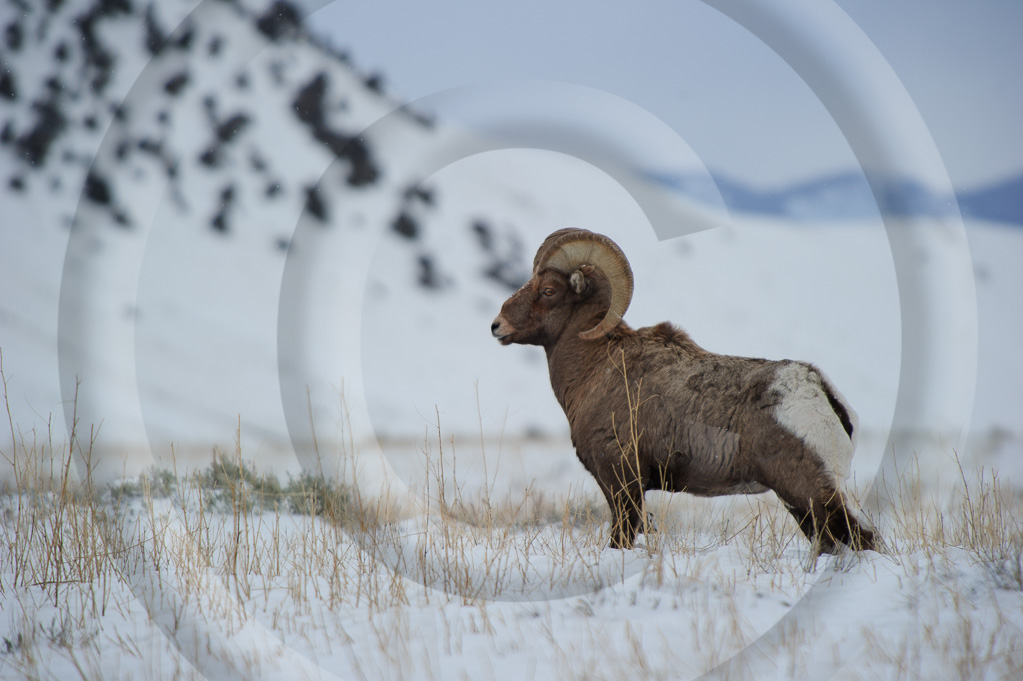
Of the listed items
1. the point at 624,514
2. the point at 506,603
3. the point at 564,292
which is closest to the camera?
the point at 506,603

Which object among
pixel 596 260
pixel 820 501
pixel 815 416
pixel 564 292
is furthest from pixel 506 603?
pixel 596 260

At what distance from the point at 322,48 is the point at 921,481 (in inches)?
337

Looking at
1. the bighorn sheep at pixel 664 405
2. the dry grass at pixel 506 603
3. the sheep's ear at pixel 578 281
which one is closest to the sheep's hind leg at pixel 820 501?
the bighorn sheep at pixel 664 405

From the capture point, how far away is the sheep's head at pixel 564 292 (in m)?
6.02

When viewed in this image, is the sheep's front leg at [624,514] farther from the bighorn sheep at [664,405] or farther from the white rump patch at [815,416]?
the white rump patch at [815,416]

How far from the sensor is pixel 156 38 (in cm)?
952

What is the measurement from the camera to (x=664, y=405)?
5352 millimetres

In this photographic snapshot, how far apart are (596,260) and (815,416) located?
2.31m

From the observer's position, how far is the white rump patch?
4.60 meters

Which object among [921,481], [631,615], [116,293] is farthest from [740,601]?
[116,293]

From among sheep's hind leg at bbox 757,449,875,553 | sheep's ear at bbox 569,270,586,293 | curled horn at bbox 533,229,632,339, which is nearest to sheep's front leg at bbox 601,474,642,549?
sheep's hind leg at bbox 757,449,875,553

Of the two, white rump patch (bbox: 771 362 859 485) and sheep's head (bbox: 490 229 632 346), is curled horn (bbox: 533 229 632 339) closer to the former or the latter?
sheep's head (bbox: 490 229 632 346)

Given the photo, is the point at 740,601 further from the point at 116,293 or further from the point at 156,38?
the point at 156,38

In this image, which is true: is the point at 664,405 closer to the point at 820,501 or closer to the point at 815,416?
the point at 815,416
